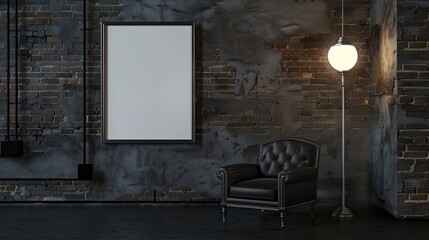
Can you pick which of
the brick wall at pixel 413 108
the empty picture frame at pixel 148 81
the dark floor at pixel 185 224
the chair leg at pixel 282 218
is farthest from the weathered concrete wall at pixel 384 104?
the empty picture frame at pixel 148 81

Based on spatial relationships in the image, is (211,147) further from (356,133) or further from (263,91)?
(356,133)

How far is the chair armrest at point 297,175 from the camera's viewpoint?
19.8ft

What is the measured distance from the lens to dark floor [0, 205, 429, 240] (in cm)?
575

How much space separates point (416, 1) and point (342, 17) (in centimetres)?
123

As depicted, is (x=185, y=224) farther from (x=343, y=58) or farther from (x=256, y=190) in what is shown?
(x=343, y=58)

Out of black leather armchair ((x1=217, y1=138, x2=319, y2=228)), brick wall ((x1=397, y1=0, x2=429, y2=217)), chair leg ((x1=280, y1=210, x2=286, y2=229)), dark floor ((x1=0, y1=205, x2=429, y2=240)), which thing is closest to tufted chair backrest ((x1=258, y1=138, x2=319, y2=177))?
black leather armchair ((x1=217, y1=138, x2=319, y2=228))

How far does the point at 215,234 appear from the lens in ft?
19.0

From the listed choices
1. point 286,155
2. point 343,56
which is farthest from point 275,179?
point 343,56

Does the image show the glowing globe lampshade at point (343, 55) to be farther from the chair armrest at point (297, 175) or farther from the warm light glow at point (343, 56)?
the chair armrest at point (297, 175)

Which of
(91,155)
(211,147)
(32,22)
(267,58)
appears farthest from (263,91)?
(32,22)

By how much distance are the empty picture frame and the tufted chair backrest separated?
1.04 metres

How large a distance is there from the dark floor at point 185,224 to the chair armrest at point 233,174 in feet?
1.20

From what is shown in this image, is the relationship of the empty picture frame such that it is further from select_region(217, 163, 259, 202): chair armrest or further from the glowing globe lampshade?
the glowing globe lampshade

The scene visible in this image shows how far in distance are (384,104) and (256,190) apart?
79.2 inches
